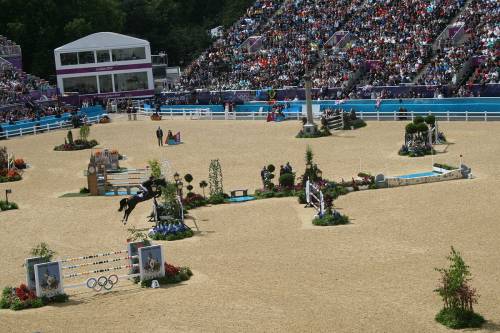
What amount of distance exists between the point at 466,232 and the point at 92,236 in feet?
38.8

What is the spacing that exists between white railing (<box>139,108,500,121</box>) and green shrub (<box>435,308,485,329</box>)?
36866 millimetres

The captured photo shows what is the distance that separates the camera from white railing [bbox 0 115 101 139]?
6500cm

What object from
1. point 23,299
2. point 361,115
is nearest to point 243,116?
point 361,115

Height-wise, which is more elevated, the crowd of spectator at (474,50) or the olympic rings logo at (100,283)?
the crowd of spectator at (474,50)

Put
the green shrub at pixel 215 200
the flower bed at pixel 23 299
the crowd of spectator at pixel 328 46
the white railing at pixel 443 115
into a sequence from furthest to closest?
the crowd of spectator at pixel 328 46
the white railing at pixel 443 115
the green shrub at pixel 215 200
the flower bed at pixel 23 299

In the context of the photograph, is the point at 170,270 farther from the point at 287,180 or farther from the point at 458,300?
the point at 287,180

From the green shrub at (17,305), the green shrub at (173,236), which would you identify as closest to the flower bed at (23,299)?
the green shrub at (17,305)

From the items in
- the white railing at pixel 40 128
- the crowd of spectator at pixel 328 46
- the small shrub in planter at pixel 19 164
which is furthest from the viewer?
the crowd of spectator at pixel 328 46

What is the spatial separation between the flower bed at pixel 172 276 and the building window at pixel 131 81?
57.0m

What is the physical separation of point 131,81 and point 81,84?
4.08 m

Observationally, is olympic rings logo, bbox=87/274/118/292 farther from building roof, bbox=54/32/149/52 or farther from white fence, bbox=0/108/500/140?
building roof, bbox=54/32/149/52

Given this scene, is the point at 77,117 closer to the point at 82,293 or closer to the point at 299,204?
the point at 299,204

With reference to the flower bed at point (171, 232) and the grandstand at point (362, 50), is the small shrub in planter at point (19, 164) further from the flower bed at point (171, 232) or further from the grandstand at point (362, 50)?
the grandstand at point (362, 50)

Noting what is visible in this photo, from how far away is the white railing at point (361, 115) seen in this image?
187 ft
